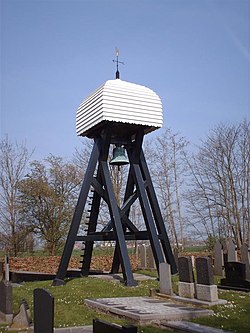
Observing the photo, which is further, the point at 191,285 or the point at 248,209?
the point at 248,209

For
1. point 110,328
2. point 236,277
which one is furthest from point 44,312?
point 236,277

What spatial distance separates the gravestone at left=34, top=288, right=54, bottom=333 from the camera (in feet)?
17.4

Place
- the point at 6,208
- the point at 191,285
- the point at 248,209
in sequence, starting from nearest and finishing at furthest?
the point at 191,285
the point at 248,209
the point at 6,208

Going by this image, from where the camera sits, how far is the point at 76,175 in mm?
30156

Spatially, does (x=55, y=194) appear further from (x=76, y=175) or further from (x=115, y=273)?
(x=115, y=273)

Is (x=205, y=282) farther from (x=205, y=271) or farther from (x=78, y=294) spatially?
(x=78, y=294)

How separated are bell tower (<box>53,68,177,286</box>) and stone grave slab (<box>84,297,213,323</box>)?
2803mm

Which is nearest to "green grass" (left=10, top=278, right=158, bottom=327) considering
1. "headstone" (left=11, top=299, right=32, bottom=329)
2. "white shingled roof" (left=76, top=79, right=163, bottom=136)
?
"headstone" (left=11, top=299, right=32, bottom=329)

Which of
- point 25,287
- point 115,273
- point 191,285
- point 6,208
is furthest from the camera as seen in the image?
point 6,208

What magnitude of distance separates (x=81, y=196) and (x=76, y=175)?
16057 mm

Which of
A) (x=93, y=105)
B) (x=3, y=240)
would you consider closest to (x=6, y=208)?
(x=3, y=240)

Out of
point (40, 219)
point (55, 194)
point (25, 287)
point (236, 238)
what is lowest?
point (25, 287)

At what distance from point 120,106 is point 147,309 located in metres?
7.42

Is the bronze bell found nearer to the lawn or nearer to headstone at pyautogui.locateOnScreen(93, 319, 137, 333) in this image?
the lawn
